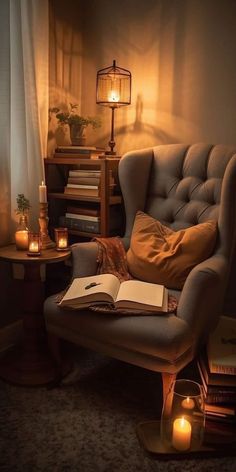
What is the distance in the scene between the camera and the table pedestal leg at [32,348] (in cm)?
183

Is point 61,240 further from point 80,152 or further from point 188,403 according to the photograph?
point 188,403

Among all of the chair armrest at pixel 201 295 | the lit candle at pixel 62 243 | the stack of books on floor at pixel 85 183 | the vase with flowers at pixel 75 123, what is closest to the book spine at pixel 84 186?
the stack of books on floor at pixel 85 183

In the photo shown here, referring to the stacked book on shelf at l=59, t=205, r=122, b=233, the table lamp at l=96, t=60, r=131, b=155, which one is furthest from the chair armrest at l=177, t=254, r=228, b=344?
the table lamp at l=96, t=60, r=131, b=155

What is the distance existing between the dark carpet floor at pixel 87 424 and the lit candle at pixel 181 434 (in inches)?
2.0

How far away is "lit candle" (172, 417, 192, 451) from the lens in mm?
1380

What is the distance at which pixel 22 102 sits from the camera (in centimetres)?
197

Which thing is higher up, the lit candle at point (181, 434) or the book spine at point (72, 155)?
the book spine at point (72, 155)

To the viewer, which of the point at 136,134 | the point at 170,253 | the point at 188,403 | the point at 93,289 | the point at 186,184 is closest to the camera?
the point at 188,403

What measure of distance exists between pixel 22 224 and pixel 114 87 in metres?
1.00

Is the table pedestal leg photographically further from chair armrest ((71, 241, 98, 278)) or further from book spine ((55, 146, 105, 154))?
book spine ((55, 146, 105, 154))

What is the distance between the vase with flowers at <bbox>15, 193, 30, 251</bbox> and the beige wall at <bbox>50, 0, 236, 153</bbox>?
74cm

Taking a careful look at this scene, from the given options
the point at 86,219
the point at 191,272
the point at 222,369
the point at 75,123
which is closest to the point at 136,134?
the point at 75,123

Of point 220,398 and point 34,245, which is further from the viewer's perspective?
point 34,245

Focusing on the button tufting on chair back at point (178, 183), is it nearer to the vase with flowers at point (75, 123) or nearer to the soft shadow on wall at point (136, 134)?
the soft shadow on wall at point (136, 134)
